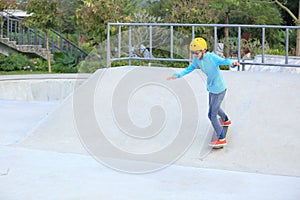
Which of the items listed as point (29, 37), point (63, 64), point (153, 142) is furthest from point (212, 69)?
point (29, 37)

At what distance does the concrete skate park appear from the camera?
20.5 ft

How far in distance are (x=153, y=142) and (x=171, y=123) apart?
22.4 inches

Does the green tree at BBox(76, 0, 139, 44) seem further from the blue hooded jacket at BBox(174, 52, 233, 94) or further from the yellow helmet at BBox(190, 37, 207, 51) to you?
the yellow helmet at BBox(190, 37, 207, 51)

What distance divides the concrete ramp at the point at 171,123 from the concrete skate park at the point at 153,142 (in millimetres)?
14

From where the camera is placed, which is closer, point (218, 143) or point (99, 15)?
point (218, 143)

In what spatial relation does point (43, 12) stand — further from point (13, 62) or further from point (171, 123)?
point (171, 123)

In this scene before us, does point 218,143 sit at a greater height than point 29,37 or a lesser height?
lesser

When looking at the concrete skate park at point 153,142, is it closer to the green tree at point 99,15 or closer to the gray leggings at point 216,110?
the gray leggings at point 216,110

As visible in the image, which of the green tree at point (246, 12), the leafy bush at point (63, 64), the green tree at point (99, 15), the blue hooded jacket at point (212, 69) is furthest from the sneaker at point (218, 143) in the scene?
the green tree at point (246, 12)

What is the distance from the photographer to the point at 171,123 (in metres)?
8.56

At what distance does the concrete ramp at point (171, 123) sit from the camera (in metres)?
7.41

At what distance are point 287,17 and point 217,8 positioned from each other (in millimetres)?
6716

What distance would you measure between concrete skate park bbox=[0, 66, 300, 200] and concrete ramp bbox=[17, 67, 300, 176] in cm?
1

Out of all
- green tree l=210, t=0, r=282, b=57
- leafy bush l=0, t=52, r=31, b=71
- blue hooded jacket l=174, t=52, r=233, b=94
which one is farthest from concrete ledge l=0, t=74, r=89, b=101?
green tree l=210, t=0, r=282, b=57
